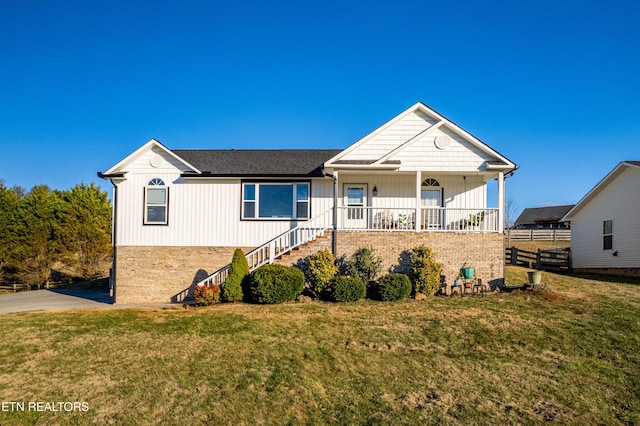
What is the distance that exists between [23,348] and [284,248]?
861 centimetres

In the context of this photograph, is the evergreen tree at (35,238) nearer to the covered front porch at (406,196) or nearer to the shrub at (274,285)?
the shrub at (274,285)

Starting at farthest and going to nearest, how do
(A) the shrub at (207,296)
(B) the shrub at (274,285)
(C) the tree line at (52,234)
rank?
(C) the tree line at (52,234), (A) the shrub at (207,296), (B) the shrub at (274,285)

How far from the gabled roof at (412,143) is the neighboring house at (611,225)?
29.1 ft

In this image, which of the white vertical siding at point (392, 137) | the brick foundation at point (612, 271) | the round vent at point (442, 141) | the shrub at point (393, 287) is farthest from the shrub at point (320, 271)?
the brick foundation at point (612, 271)

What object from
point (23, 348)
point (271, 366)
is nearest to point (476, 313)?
point (271, 366)

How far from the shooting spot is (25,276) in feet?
78.9

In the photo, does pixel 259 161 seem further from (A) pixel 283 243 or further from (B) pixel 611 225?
(B) pixel 611 225

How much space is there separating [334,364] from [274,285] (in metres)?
5.09

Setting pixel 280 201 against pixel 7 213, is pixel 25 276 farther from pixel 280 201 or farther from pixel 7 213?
pixel 280 201

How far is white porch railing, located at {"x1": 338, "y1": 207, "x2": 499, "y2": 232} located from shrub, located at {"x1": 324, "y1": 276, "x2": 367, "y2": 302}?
7.26 feet

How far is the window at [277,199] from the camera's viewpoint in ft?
55.0

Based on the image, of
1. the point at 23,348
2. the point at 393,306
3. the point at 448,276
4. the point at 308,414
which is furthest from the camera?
the point at 448,276

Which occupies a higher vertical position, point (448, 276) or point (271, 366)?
point (448, 276)

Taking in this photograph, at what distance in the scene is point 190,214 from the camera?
16703mm
